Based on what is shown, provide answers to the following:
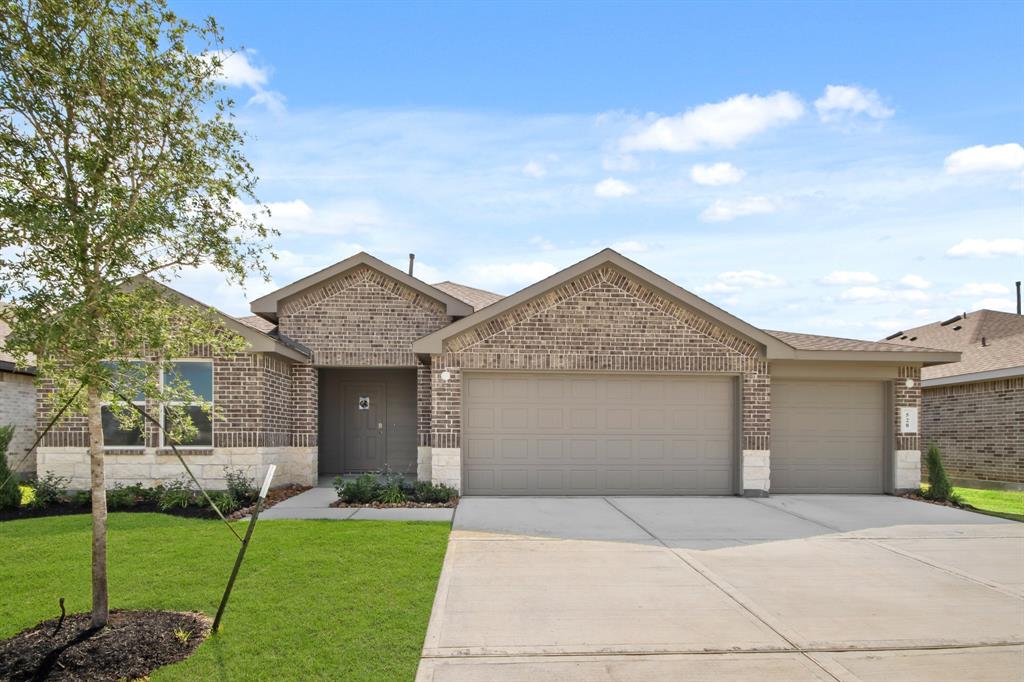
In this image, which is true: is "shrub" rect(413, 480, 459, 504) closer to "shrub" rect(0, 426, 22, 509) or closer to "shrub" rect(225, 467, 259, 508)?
"shrub" rect(225, 467, 259, 508)

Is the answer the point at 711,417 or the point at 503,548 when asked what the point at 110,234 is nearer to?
the point at 503,548

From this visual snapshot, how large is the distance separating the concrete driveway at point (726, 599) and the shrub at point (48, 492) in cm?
700

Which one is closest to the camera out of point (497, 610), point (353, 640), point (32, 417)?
point (353, 640)

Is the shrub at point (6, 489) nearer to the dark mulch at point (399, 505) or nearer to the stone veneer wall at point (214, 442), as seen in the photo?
the stone veneer wall at point (214, 442)

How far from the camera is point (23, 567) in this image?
8.23m

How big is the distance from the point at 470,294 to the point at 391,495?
8.66 m

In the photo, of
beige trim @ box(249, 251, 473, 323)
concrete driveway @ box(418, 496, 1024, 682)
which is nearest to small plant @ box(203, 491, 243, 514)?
concrete driveway @ box(418, 496, 1024, 682)

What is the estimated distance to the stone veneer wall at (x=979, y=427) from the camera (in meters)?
17.0

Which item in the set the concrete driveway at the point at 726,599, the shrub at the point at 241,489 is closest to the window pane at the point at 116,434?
the shrub at the point at 241,489

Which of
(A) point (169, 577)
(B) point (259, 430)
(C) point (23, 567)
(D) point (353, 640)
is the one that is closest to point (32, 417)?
(B) point (259, 430)

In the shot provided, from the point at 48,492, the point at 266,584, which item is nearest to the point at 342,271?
the point at 48,492

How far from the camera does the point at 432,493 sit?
12.8 m

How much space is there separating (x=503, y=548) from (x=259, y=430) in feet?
20.8

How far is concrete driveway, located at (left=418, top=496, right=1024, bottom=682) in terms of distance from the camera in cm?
553
